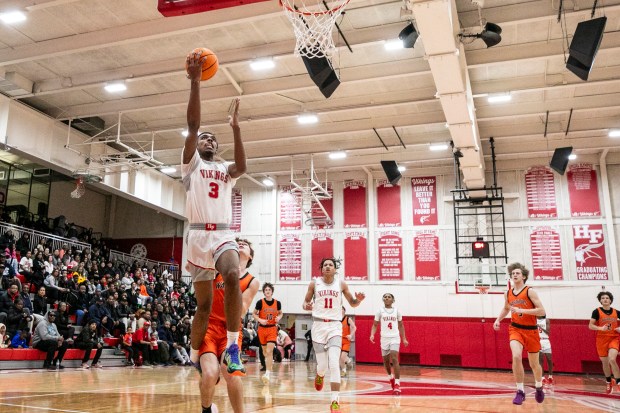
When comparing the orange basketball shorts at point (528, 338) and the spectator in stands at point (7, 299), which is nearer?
the orange basketball shorts at point (528, 338)

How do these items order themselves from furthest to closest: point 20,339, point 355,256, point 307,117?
point 355,256 < point 307,117 < point 20,339

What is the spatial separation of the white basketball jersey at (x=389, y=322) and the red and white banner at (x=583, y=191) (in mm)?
12573

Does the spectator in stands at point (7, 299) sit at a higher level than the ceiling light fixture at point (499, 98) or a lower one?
lower

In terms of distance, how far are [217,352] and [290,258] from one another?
60.4ft

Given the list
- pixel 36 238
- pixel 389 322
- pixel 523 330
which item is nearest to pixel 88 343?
pixel 36 238

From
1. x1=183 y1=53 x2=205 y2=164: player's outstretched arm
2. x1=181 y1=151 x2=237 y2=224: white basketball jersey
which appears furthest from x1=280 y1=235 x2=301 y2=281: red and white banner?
x1=183 y1=53 x2=205 y2=164: player's outstretched arm

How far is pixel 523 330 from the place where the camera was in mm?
7758

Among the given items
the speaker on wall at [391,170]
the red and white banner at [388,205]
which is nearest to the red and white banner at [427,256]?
the red and white banner at [388,205]

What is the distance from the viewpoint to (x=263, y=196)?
23984 mm

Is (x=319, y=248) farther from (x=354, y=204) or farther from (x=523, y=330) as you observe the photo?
(x=523, y=330)

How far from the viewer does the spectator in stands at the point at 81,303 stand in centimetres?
1495

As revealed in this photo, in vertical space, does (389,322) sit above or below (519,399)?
above

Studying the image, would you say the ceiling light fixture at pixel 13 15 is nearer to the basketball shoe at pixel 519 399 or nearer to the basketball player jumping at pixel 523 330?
the basketball player jumping at pixel 523 330

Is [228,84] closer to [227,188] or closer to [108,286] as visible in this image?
[108,286]
